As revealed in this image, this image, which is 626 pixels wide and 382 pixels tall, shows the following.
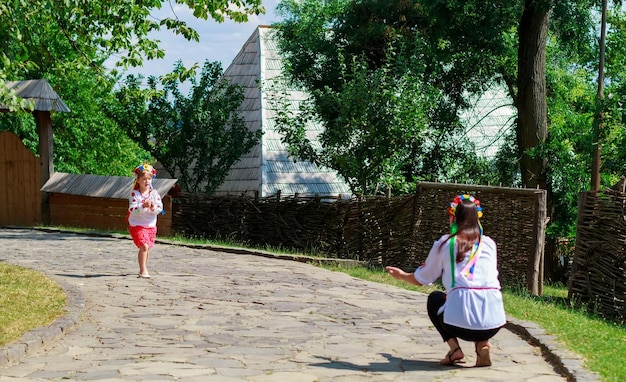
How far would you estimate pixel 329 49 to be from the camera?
1027 inches

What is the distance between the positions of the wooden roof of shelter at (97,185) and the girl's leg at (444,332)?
1472 cm

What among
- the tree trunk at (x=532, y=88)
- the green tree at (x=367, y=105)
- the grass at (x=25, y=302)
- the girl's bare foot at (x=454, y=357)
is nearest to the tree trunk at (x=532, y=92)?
the tree trunk at (x=532, y=88)

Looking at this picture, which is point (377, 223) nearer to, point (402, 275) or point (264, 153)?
point (402, 275)

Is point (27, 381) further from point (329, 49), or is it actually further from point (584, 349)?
point (329, 49)

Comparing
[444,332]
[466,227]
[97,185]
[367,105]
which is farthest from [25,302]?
[97,185]

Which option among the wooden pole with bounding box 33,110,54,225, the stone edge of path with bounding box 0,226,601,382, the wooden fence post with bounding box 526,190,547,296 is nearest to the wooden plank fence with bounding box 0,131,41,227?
the wooden pole with bounding box 33,110,54,225

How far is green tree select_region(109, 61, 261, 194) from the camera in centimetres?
2603

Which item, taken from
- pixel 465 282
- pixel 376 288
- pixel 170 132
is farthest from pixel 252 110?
pixel 465 282

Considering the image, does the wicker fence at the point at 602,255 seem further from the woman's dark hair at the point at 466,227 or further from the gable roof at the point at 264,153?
the gable roof at the point at 264,153

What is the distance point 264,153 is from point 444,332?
22.7 metres

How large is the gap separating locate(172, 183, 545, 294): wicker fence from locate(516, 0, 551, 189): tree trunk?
20.2 ft

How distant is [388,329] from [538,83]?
591 inches

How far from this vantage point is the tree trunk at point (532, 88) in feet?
75.3

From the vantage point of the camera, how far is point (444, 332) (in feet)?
25.0
